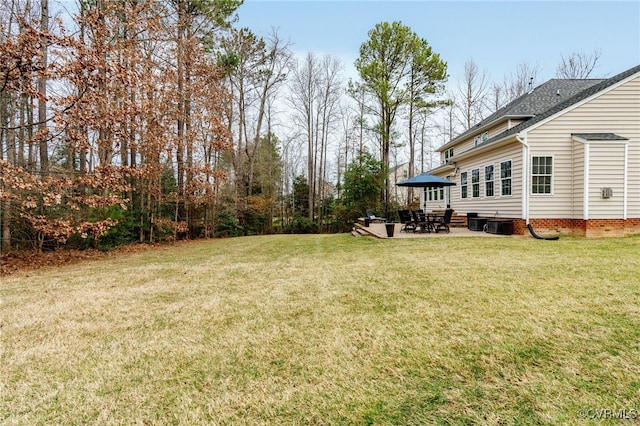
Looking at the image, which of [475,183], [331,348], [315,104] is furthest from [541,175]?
[315,104]

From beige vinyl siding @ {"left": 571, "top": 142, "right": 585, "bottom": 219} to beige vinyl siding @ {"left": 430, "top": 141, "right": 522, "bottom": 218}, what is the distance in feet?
4.93

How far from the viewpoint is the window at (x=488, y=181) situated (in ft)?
38.9

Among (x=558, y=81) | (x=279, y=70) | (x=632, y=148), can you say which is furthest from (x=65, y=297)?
(x=558, y=81)

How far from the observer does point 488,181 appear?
12.0 metres

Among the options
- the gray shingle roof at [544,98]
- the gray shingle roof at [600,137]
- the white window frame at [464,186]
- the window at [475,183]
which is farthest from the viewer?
the white window frame at [464,186]

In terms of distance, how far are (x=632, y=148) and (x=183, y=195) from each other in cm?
1603

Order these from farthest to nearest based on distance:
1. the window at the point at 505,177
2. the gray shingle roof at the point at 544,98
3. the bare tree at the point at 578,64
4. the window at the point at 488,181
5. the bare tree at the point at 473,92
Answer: the bare tree at the point at 473,92 → the bare tree at the point at 578,64 → the gray shingle roof at the point at 544,98 → the window at the point at 488,181 → the window at the point at 505,177

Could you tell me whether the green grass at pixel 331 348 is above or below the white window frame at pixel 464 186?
below

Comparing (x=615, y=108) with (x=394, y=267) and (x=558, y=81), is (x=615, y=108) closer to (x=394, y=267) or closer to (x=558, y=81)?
(x=558, y=81)

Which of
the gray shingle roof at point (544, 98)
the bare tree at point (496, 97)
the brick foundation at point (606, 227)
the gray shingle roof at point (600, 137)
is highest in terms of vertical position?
the bare tree at point (496, 97)

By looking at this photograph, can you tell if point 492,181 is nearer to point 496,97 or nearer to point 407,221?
point 407,221

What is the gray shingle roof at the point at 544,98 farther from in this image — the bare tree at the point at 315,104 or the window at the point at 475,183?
the bare tree at the point at 315,104

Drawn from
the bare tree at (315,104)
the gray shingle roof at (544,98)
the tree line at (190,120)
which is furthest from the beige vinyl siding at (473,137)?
the bare tree at (315,104)

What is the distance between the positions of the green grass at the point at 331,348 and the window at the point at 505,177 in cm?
618
